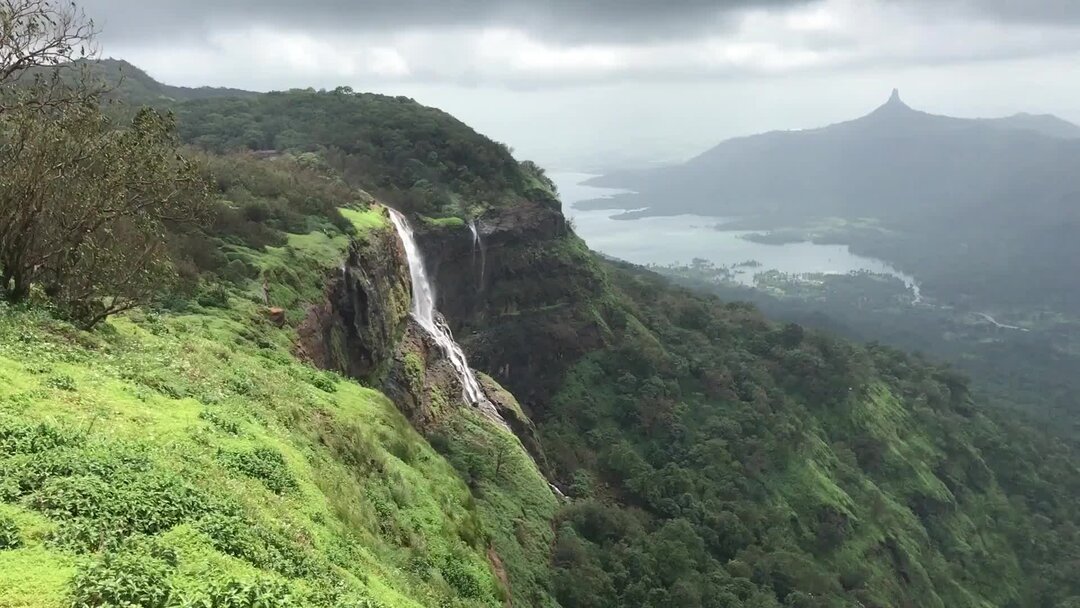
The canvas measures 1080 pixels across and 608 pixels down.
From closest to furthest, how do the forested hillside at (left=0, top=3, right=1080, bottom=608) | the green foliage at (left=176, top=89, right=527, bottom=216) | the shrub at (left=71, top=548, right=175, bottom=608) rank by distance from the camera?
1. the shrub at (left=71, top=548, right=175, bottom=608)
2. the forested hillside at (left=0, top=3, right=1080, bottom=608)
3. the green foliage at (left=176, top=89, right=527, bottom=216)

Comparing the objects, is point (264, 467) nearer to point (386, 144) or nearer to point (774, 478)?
point (774, 478)

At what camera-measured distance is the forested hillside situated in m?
8.44

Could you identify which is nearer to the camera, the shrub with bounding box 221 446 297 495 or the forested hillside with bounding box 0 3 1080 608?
the forested hillside with bounding box 0 3 1080 608

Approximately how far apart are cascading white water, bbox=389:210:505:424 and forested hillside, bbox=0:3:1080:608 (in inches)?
54.1

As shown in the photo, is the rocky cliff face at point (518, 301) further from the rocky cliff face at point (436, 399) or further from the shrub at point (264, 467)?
the shrub at point (264, 467)

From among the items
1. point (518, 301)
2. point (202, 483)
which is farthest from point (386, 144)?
point (202, 483)

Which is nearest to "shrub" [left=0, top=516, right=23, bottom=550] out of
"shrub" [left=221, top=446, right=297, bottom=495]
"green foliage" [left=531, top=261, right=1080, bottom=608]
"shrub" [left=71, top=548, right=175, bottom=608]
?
"shrub" [left=71, top=548, right=175, bottom=608]

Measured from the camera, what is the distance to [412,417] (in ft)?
92.4

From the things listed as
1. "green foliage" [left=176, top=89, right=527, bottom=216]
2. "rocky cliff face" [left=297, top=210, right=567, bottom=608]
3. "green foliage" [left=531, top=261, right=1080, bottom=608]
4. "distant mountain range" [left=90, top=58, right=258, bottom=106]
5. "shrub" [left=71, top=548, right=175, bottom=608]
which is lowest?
"green foliage" [left=531, top=261, right=1080, bottom=608]

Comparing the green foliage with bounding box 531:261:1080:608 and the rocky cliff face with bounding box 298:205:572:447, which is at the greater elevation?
the rocky cliff face with bounding box 298:205:572:447

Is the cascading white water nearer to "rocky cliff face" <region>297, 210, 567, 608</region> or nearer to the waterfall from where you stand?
"rocky cliff face" <region>297, 210, 567, 608</region>

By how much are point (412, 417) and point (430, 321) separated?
10.0 metres

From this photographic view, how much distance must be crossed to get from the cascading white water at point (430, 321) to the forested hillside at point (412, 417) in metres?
1.37

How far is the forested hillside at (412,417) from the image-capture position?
844cm
